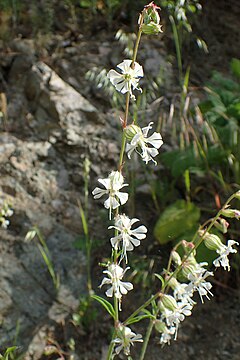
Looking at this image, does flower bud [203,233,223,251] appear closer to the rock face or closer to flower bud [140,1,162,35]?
flower bud [140,1,162,35]

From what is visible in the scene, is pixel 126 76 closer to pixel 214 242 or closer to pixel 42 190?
pixel 214 242

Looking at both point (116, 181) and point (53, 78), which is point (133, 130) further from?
point (53, 78)

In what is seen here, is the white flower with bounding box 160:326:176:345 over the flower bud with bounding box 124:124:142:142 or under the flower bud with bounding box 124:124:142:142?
under

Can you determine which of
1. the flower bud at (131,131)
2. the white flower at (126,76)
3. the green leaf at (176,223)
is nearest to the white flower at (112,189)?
the flower bud at (131,131)

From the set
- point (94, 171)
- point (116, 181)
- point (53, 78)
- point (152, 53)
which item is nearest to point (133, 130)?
point (116, 181)

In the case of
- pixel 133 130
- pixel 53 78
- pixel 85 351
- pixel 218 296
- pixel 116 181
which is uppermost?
pixel 133 130

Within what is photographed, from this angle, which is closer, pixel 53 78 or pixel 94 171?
pixel 94 171

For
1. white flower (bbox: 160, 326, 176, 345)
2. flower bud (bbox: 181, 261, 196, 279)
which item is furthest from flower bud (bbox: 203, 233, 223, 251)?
white flower (bbox: 160, 326, 176, 345)
